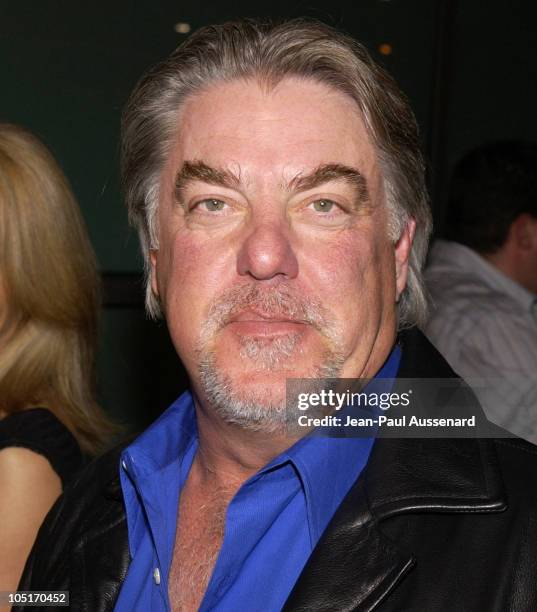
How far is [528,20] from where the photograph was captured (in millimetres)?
4836

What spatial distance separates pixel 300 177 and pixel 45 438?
0.99 meters

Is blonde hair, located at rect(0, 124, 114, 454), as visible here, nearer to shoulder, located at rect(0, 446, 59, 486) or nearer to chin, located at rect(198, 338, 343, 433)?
shoulder, located at rect(0, 446, 59, 486)

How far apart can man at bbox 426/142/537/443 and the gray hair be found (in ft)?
4.37

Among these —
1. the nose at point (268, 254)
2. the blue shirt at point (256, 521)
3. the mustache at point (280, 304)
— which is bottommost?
the blue shirt at point (256, 521)

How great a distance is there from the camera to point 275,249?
4.92 ft

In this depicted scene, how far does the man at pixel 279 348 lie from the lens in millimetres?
1374

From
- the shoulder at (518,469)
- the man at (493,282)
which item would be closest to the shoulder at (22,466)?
the shoulder at (518,469)

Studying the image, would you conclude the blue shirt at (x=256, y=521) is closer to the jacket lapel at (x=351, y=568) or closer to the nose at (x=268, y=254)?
the jacket lapel at (x=351, y=568)

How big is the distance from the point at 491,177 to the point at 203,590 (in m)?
2.58

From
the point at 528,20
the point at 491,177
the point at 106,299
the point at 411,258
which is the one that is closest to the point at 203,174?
the point at 411,258

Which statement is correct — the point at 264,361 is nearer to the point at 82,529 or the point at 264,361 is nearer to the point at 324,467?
the point at 324,467

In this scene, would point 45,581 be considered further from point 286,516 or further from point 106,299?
point 106,299

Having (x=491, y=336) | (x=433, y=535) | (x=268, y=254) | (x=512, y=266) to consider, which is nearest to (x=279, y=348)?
(x=268, y=254)

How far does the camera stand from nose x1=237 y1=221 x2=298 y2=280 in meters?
1.49
